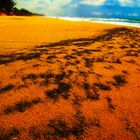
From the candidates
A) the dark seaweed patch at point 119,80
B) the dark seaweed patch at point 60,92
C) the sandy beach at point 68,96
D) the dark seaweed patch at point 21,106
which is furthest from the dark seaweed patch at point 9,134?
the dark seaweed patch at point 119,80

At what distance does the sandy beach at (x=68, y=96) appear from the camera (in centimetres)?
224

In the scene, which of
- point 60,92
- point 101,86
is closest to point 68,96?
point 60,92

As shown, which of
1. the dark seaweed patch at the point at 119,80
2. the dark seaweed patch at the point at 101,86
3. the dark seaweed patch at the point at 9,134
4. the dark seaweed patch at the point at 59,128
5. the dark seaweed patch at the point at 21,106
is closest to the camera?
the dark seaweed patch at the point at 9,134

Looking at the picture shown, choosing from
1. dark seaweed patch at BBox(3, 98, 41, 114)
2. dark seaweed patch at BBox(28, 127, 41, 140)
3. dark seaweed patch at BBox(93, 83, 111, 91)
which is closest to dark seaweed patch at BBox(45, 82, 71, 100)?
dark seaweed patch at BBox(3, 98, 41, 114)

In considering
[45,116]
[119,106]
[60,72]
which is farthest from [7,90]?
[119,106]

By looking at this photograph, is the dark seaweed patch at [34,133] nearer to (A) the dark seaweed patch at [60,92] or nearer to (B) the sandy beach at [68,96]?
(B) the sandy beach at [68,96]

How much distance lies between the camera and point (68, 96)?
290cm

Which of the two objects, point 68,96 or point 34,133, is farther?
point 68,96

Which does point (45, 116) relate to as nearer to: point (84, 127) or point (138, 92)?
point (84, 127)

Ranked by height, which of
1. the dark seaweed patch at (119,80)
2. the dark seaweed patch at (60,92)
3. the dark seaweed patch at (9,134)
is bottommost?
the dark seaweed patch at (9,134)

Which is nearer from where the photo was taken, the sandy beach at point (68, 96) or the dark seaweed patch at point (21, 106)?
the sandy beach at point (68, 96)

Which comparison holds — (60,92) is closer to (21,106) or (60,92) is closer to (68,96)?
(68,96)

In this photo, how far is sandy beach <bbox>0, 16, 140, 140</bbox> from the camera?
2.24 m

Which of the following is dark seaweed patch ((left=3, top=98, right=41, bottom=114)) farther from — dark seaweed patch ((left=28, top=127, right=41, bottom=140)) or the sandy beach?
dark seaweed patch ((left=28, top=127, right=41, bottom=140))
